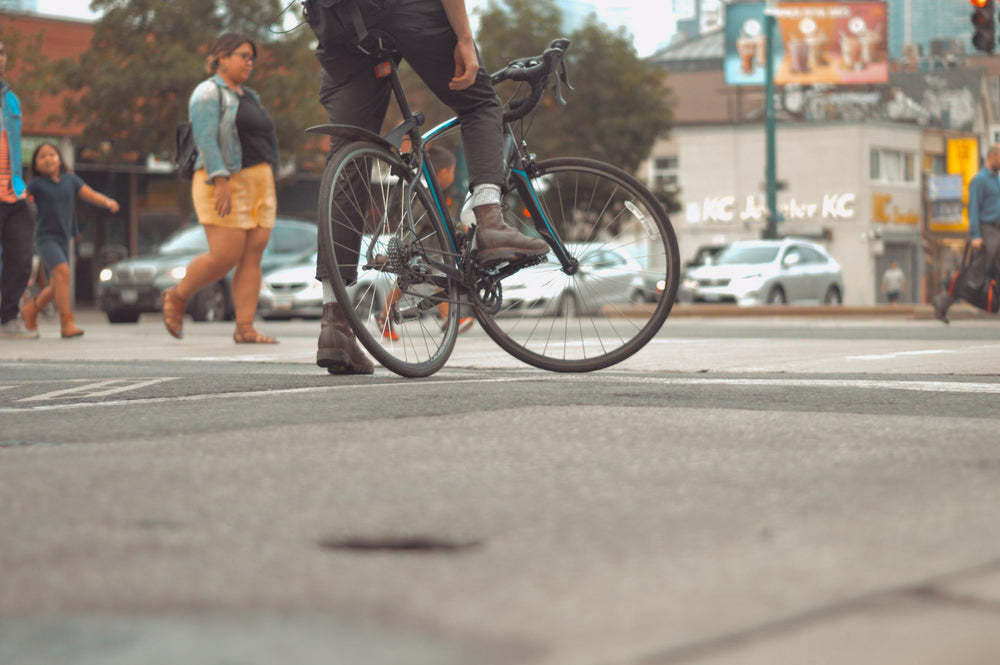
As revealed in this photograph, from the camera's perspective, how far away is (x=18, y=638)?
64.6 inches

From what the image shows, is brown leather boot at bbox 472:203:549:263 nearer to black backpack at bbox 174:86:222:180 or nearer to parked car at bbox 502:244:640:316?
parked car at bbox 502:244:640:316

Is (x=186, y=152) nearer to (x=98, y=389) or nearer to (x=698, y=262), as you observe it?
(x=98, y=389)

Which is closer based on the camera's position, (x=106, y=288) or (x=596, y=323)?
(x=596, y=323)

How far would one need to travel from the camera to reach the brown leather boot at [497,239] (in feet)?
15.9

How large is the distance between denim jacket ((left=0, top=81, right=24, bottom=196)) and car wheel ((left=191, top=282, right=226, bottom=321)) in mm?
10069

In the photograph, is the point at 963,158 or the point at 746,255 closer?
the point at 746,255

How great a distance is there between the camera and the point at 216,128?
894 cm

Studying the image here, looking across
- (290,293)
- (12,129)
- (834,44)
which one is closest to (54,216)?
(12,129)

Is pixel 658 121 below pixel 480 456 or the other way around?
the other way around

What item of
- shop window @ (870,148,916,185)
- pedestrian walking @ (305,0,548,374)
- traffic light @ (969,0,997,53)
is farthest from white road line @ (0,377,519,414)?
shop window @ (870,148,916,185)

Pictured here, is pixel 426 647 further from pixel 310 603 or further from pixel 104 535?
pixel 104 535

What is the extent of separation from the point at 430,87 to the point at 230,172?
13.8ft

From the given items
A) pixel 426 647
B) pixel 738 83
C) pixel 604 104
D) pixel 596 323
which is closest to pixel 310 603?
pixel 426 647

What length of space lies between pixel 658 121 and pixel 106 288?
22348 mm
